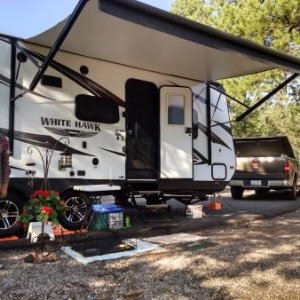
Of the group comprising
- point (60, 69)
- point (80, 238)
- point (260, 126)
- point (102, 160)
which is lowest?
point (80, 238)

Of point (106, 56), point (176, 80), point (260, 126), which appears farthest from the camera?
point (260, 126)

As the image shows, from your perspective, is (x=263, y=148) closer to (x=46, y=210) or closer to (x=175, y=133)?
(x=175, y=133)

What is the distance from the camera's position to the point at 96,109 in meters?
7.34

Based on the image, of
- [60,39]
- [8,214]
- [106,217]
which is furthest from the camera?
[106,217]

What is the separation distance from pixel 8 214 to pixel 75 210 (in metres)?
1.09

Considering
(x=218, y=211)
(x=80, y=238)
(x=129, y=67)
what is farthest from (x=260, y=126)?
(x=80, y=238)

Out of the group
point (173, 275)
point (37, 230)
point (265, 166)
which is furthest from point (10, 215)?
point (265, 166)

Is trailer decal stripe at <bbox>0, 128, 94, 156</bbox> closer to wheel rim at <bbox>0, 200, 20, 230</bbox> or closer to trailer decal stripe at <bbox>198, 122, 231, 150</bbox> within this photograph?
wheel rim at <bbox>0, 200, 20, 230</bbox>

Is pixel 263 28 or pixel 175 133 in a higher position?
pixel 263 28

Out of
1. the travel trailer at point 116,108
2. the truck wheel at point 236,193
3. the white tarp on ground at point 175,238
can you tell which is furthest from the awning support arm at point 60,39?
the truck wheel at point 236,193

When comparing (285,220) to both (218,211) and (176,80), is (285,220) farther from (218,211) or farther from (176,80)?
(176,80)

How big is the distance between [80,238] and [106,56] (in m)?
2.91

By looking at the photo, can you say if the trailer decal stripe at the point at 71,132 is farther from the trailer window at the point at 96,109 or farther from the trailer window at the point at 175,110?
the trailer window at the point at 175,110

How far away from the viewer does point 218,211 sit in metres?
9.63
